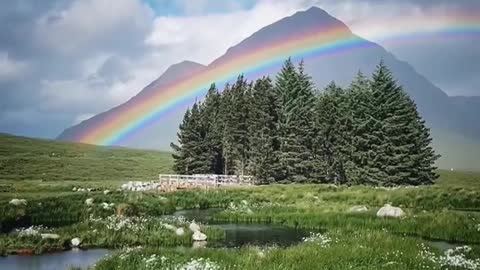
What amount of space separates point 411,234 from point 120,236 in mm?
18166

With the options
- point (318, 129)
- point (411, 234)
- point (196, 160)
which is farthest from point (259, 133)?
point (411, 234)

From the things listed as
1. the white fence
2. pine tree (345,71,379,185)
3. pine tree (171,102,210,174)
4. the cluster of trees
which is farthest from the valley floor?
pine tree (171,102,210,174)

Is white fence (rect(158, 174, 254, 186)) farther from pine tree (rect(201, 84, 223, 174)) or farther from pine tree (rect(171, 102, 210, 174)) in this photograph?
pine tree (rect(201, 84, 223, 174))

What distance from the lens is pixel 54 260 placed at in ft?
84.3

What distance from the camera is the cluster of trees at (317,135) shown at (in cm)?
7475

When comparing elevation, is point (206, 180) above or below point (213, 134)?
below

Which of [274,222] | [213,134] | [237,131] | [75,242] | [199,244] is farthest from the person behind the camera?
[213,134]

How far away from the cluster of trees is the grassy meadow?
16.5 metres

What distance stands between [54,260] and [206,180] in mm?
49190

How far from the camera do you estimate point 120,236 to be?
31.2 meters

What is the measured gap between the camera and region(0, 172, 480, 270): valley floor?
2128 cm

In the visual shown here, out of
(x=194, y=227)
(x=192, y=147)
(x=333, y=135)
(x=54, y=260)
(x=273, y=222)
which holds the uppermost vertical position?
(x=333, y=135)

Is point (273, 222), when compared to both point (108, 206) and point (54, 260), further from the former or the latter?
point (54, 260)

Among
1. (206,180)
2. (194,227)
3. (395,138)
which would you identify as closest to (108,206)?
(194,227)
